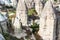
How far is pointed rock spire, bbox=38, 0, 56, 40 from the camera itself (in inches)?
1361

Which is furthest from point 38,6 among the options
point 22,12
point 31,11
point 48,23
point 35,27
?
point 48,23

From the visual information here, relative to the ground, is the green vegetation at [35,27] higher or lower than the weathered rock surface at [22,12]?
lower

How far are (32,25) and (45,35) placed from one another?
4.95 metres

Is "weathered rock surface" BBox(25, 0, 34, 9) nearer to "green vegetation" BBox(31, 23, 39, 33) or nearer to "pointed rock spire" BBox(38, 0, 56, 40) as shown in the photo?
"green vegetation" BBox(31, 23, 39, 33)

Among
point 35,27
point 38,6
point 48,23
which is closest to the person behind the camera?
point 48,23

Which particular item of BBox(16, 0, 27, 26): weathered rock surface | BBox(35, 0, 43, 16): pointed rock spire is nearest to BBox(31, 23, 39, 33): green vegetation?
BBox(16, 0, 27, 26): weathered rock surface

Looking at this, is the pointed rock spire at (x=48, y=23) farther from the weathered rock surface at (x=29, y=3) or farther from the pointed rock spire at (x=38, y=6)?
the weathered rock surface at (x=29, y=3)

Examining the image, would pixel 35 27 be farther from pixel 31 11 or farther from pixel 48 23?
pixel 31 11

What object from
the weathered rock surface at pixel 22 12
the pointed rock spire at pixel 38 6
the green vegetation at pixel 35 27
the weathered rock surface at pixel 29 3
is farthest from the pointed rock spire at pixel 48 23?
the weathered rock surface at pixel 29 3

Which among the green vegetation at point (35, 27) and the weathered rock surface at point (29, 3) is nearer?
the green vegetation at point (35, 27)

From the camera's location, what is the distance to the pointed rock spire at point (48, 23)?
3456cm

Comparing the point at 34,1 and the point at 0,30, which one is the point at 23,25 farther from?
the point at 34,1

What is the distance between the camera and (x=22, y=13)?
133 ft

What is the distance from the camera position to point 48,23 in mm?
34781
